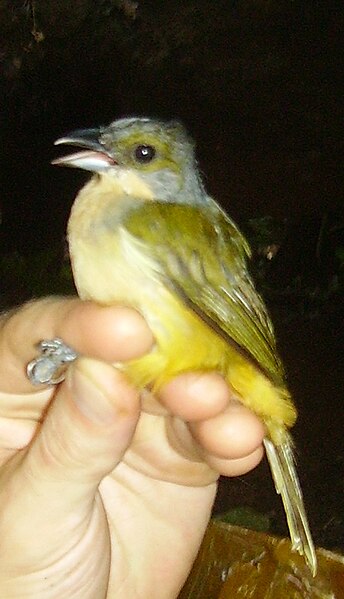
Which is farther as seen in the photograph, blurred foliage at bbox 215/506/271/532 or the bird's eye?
blurred foliage at bbox 215/506/271/532

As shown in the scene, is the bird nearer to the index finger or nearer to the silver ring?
the index finger

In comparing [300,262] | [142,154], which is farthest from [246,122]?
[142,154]

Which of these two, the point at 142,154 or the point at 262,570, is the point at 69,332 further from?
the point at 262,570

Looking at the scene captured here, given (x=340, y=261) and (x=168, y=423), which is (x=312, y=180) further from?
(x=168, y=423)

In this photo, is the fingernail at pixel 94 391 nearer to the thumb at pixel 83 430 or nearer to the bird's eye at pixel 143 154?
the thumb at pixel 83 430

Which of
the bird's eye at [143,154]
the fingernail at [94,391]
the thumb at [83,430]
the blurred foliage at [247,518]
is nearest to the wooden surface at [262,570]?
the thumb at [83,430]

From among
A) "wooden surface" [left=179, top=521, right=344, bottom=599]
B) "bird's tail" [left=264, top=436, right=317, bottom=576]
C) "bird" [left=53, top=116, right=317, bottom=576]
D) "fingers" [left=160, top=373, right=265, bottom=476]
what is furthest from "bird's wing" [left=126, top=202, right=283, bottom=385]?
"wooden surface" [left=179, top=521, right=344, bottom=599]
